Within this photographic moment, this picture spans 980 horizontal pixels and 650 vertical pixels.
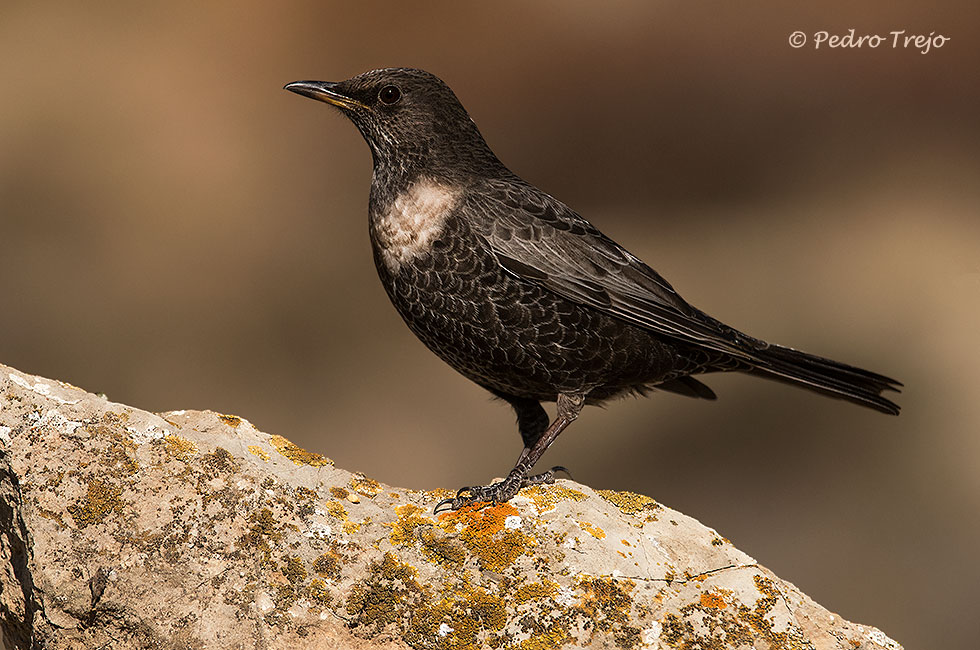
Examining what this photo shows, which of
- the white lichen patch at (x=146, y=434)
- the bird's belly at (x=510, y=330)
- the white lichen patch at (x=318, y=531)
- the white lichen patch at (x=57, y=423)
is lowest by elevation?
the white lichen patch at (x=57, y=423)

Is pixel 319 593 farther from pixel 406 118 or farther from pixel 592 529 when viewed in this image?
pixel 406 118

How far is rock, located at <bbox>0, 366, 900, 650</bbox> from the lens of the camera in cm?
350

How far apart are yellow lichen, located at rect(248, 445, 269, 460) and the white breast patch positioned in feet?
3.43

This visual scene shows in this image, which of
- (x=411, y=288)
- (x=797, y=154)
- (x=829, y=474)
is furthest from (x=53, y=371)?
(x=797, y=154)

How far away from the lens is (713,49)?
11.3m

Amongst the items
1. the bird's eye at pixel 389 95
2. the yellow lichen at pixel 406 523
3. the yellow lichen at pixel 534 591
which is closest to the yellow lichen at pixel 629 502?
the yellow lichen at pixel 534 591

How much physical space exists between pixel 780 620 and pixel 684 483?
19.7 ft

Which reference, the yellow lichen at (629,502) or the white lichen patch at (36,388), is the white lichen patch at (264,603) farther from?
the yellow lichen at (629,502)

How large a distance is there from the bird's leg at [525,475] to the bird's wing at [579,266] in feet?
1.61

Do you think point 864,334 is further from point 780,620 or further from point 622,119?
point 780,620


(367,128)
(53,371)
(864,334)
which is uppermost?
(864,334)

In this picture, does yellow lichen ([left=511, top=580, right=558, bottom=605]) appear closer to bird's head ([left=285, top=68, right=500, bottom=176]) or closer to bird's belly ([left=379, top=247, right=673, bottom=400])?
bird's belly ([left=379, top=247, right=673, bottom=400])

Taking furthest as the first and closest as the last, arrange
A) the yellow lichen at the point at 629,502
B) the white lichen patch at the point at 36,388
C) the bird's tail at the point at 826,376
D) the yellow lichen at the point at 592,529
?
1. the bird's tail at the point at 826,376
2. the yellow lichen at the point at 629,502
3. the yellow lichen at the point at 592,529
4. the white lichen patch at the point at 36,388

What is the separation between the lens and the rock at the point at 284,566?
11.5ft
